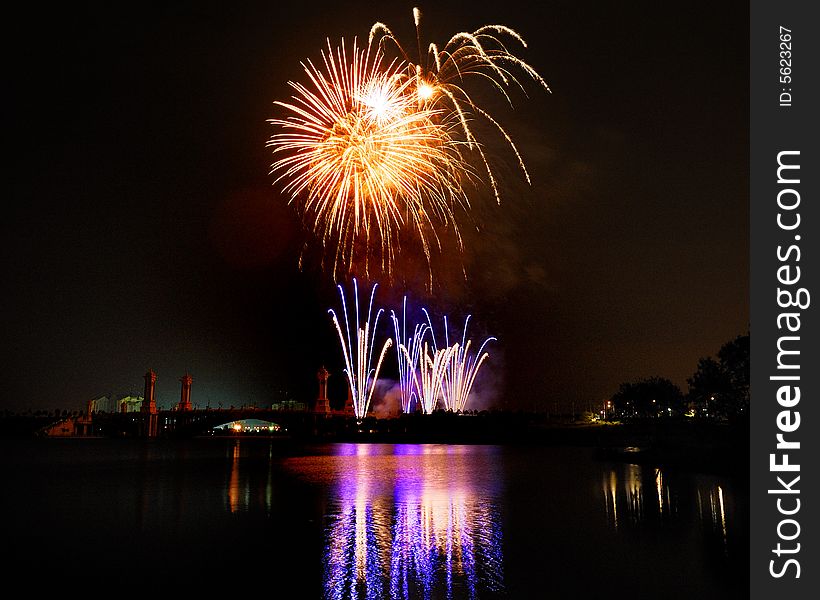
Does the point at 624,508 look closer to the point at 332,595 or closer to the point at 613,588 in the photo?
the point at 613,588

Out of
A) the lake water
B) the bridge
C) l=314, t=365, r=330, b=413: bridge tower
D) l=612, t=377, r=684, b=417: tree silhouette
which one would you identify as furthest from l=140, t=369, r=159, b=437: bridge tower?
the lake water

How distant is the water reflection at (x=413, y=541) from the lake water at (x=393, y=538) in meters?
0.06

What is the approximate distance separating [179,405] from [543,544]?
175707 millimetres

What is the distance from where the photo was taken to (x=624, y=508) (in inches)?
1102

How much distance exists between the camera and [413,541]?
19.9 meters

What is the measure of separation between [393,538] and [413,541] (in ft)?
2.55

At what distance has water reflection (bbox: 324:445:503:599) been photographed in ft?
48.6

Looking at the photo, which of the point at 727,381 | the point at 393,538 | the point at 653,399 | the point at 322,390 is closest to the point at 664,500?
the point at 393,538

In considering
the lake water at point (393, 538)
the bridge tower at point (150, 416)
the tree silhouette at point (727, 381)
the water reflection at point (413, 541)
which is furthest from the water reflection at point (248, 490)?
the bridge tower at point (150, 416)

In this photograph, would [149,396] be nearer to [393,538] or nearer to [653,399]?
[653,399]

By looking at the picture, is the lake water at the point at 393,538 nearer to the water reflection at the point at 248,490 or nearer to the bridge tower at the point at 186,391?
the water reflection at the point at 248,490

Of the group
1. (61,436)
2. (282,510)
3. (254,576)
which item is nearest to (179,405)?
(61,436)

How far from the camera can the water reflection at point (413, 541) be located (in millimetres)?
14828

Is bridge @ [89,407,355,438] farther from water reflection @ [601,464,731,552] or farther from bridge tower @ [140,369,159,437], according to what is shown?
water reflection @ [601,464,731,552]
